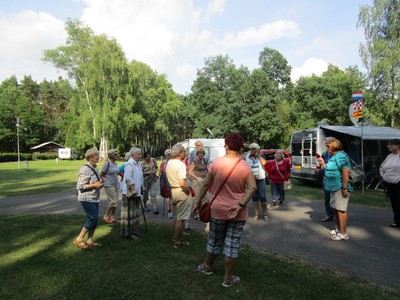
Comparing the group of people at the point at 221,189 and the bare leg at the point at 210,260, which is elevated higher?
the group of people at the point at 221,189

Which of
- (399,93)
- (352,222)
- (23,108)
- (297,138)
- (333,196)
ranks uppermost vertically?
(23,108)

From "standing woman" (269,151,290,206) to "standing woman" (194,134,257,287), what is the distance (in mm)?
5455

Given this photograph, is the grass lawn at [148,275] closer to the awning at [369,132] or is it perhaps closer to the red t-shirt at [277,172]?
the red t-shirt at [277,172]

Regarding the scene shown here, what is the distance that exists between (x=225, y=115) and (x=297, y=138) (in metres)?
30.7

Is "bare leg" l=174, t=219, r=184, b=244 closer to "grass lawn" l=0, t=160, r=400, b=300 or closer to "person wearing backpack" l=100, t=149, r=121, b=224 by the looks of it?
"grass lawn" l=0, t=160, r=400, b=300

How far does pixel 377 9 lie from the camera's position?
24781 mm

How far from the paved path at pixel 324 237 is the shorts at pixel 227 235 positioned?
1.75 metres

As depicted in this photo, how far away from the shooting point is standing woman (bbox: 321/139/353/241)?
585 centimetres

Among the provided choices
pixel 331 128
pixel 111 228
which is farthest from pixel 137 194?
pixel 331 128

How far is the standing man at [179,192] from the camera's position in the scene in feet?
18.0

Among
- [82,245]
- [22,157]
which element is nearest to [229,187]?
[82,245]

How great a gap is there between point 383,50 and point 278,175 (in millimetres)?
20258

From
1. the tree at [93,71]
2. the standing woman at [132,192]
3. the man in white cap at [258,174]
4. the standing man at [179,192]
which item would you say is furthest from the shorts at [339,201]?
the tree at [93,71]

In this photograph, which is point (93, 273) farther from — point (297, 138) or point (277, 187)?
point (297, 138)
